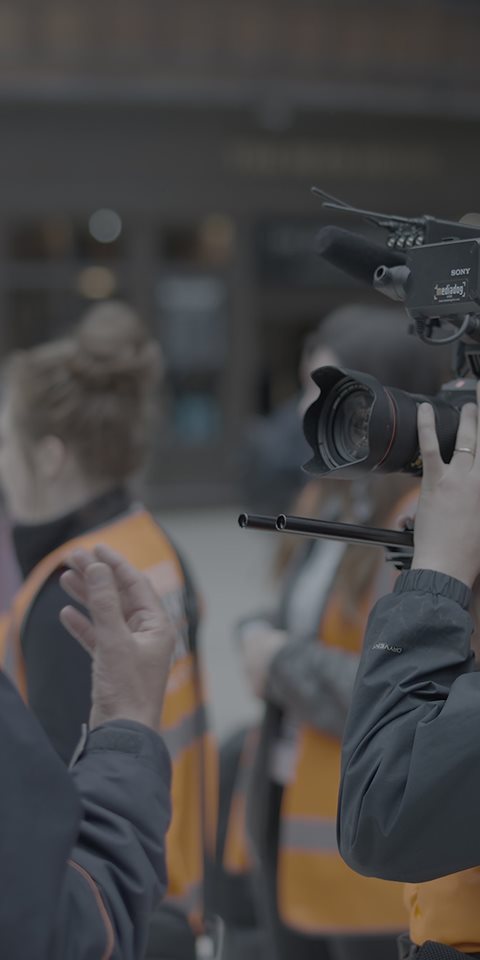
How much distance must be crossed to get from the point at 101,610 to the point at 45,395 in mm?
1057

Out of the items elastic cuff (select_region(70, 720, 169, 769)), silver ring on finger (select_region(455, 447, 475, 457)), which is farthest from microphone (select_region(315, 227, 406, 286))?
elastic cuff (select_region(70, 720, 169, 769))

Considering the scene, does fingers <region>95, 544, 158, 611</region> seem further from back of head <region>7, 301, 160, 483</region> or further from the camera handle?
back of head <region>7, 301, 160, 483</region>

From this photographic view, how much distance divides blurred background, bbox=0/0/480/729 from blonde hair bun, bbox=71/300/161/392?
31.6 ft

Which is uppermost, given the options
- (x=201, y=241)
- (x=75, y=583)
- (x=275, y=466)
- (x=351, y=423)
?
(x=351, y=423)

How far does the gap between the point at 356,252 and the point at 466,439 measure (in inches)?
13.5

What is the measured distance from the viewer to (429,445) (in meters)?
1.54

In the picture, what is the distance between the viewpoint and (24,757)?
1252 mm

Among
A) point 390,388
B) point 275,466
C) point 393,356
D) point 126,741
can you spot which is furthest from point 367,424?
point 275,466

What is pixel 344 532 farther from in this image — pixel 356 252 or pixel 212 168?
pixel 212 168

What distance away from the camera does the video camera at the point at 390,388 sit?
154cm

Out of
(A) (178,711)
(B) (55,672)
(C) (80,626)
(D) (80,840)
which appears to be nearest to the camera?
(D) (80,840)

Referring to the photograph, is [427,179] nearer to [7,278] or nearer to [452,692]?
[7,278]

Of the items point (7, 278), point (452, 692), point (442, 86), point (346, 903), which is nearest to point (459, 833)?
point (452, 692)

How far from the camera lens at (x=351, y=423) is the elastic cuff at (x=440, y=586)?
19 cm
